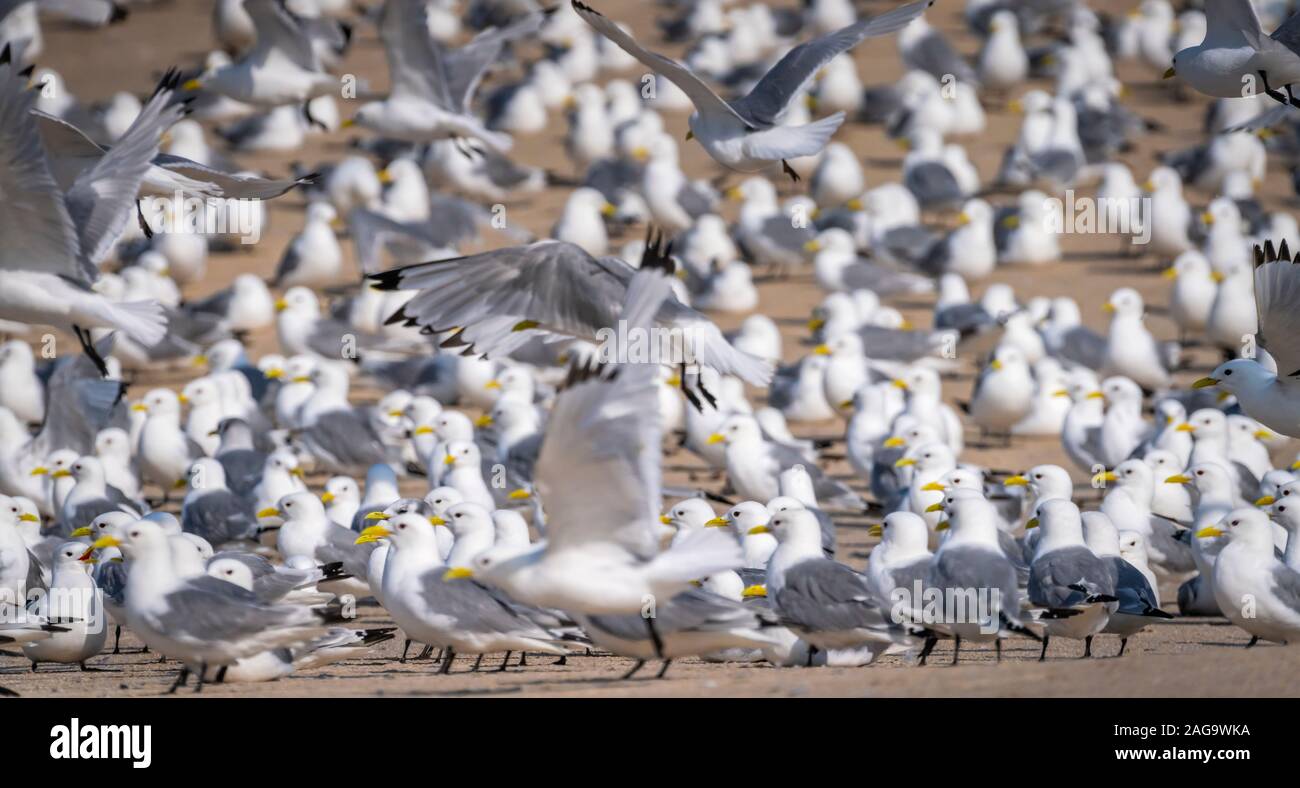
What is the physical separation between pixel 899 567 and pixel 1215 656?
162 centimetres

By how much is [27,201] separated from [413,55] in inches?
217

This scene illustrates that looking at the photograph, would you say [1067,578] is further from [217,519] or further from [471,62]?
[471,62]

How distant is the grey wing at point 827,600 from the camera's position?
7.18 metres

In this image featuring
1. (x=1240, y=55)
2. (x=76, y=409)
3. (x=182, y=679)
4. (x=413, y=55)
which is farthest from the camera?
(x=413, y=55)

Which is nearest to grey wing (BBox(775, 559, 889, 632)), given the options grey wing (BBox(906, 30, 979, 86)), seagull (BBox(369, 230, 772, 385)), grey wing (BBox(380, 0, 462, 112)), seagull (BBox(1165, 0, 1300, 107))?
seagull (BBox(369, 230, 772, 385))

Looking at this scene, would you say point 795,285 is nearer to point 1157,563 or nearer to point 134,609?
point 1157,563

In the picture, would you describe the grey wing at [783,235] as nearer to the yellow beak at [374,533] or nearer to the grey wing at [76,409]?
the grey wing at [76,409]

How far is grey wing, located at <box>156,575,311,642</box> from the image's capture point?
666cm

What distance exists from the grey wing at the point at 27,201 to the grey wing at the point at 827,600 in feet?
11.2

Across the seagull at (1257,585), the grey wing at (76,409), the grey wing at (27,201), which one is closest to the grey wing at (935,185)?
the grey wing at (76,409)

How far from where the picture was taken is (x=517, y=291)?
7781 mm

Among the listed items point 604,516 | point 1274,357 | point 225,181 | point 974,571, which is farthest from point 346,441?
point 604,516

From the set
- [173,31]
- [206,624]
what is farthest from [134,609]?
[173,31]

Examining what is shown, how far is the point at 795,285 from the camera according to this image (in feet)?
55.7
